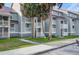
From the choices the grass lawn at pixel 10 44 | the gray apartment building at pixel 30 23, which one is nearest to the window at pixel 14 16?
the gray apartment building at pixel 30 23

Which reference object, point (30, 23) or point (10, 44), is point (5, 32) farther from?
point (30, 23)

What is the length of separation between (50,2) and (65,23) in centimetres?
57

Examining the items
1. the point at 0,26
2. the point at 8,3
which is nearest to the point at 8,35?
the point at 0,26

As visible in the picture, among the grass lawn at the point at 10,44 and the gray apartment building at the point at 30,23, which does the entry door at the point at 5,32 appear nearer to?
the gray apartment building at the point at 30,23

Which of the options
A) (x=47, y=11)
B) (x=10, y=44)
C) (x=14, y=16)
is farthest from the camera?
(x=47, y=11)

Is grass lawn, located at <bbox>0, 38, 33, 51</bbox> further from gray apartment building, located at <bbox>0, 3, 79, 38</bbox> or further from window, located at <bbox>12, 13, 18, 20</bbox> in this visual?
window, located at <bbox>12, 13, 18, 20</bbox>

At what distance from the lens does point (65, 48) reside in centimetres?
532

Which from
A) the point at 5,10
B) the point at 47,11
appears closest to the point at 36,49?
the point at 47,11

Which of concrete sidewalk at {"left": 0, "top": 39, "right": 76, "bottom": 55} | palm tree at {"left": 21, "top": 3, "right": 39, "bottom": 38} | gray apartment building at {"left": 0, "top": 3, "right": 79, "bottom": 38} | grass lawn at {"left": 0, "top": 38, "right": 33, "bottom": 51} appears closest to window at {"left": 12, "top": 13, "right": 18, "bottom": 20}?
gray apartment building at {"left": 0, "top": 3, "right": 79, "bottom": 38}

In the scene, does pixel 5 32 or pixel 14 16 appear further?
pixel 14 16

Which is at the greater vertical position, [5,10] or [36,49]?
[5,10]

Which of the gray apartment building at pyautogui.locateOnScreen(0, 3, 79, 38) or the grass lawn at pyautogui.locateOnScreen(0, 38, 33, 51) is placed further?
the gray apartment building at pyautogui.locateOnScreen(0, 3, 79, 38)
